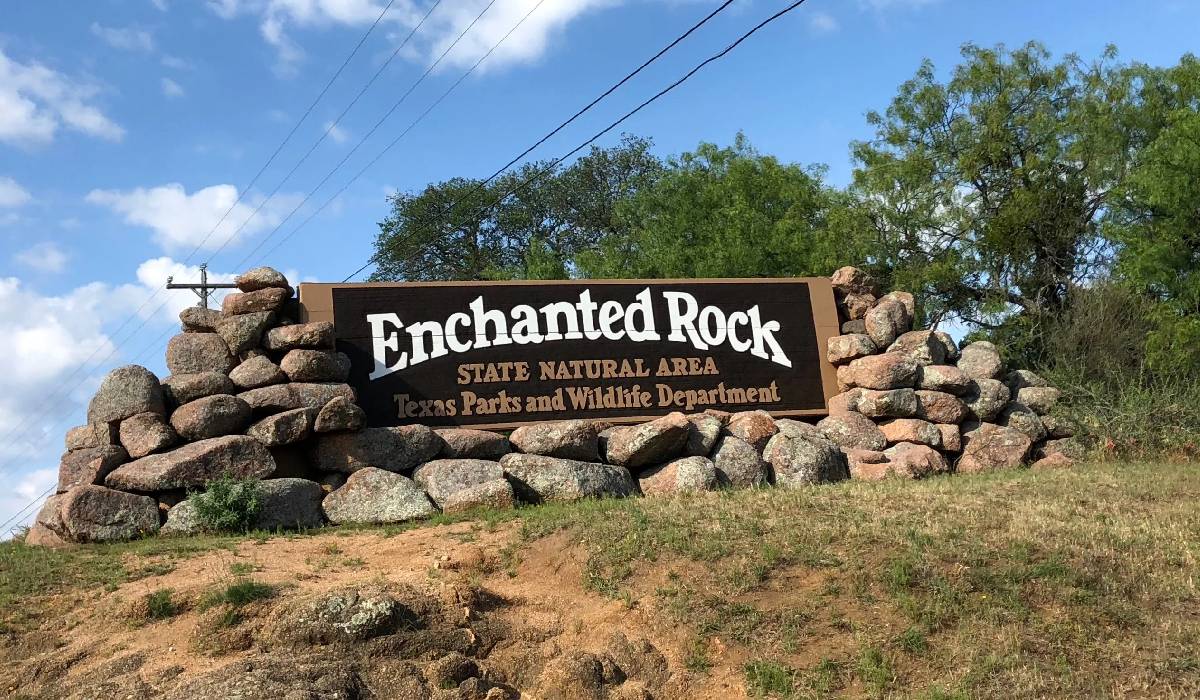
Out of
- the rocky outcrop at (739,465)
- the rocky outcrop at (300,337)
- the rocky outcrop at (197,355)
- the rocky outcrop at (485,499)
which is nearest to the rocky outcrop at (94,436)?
the rocky outcrop at (197,355)

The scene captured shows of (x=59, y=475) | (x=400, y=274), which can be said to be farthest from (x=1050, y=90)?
(x=59, y=475)

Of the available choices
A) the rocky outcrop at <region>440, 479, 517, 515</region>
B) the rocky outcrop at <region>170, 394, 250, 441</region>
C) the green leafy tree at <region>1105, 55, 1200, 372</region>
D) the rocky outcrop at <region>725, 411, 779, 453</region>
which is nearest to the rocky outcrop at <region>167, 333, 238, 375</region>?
the rocky outcrop at <region>170, 394, 250, 441</region>

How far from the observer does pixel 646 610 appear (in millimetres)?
10523

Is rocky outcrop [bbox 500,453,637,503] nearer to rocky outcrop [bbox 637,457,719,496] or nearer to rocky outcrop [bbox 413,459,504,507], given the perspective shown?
rocky outcrop [bbox 413,459,504,507]

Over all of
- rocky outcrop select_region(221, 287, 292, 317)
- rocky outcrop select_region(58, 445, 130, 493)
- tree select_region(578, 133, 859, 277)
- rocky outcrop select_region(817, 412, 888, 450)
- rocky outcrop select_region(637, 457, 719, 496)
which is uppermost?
tree select_region(578, 133, 859, 277)

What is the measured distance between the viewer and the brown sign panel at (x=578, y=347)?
17.8 m

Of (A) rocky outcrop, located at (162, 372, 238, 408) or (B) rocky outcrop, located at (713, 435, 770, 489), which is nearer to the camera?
(A) rocky outcrop, located at (162, 372, 238, 408)

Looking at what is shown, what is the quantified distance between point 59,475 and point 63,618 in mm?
5190

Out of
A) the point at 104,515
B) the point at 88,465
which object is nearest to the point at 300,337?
the point at 88,465

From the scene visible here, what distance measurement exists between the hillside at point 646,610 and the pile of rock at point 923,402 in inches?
211

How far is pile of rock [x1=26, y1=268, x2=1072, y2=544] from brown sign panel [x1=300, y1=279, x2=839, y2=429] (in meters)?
0.69

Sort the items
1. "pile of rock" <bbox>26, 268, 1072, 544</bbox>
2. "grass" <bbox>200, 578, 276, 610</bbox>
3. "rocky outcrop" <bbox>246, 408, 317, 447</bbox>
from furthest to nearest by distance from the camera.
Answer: "rocky outcrop" <bbox>246, 408, 317, 447</bbox> → "pile of rock" <bbox>26, 268, 1072, 544</bbox> → "grass" <bbox>200, 578, 276, 610</bbox>

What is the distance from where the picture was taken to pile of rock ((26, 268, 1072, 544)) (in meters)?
14.9

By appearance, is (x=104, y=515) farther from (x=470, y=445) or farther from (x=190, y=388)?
(x=470, y=445)
